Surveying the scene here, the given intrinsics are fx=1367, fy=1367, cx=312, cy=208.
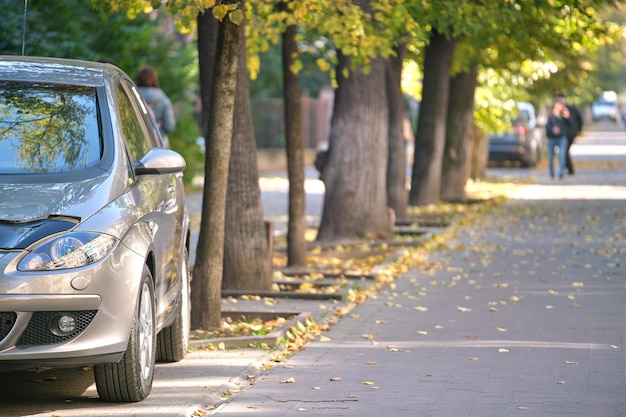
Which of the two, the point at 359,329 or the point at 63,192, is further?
the point at 359,329

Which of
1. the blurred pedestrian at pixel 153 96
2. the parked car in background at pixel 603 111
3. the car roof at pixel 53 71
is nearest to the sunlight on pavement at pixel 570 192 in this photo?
the blurred pedestrian at pixel 153 96

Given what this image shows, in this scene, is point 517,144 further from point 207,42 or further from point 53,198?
point 53,198

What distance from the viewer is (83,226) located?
645 cm

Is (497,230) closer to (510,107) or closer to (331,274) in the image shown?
(331,274)

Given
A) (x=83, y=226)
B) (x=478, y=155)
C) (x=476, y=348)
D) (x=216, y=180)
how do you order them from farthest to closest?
1. (x=478, y=155)
2. (x=216, y=180)
3. (x=476, y=348)
4. (x=83, y=226)

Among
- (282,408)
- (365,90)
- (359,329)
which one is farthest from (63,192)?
(365,90)

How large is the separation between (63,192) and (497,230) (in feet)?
42.5

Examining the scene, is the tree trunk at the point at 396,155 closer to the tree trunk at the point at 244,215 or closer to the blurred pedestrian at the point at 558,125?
the tree trunk at the point at 244,215

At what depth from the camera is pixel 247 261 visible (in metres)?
11.7

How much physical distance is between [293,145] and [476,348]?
15.5 feet

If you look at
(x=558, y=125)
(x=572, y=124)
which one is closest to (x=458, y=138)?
(x=558, y=125)

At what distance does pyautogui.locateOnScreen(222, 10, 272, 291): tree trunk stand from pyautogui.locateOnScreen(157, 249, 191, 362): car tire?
9.56 feet

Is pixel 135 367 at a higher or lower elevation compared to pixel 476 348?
higher

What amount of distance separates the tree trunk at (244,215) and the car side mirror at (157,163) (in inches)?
153
